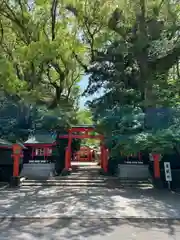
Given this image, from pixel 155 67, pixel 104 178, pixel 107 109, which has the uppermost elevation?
pixel 155 67

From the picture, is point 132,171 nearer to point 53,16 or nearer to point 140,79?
point 140,79

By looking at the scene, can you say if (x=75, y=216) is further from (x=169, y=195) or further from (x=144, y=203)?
(x=169, y=195)

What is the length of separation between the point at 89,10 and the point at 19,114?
8.31m

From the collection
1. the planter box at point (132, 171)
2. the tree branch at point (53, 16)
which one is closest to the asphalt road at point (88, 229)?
the planter box at point (132, 171)

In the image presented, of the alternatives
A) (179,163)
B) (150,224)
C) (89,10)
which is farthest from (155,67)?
(150,224)

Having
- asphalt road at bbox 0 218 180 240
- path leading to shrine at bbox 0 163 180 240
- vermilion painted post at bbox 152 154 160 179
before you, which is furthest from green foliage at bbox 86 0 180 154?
asphalt road at bbox 0 218 180 240

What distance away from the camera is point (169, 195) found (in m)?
10.3

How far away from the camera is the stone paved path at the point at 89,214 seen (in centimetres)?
571

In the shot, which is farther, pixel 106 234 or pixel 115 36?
pixel 115 36

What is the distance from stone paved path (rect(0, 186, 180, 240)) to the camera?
5711 mm

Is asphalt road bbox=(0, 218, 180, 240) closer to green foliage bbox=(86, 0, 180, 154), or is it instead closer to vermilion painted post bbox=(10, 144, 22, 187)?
green foliage bbox=(86, 0, 180, 154)

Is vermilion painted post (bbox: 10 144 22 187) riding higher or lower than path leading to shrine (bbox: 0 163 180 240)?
higher

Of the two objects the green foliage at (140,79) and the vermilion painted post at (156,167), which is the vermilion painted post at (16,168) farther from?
the vermilion painted post at (156,167)

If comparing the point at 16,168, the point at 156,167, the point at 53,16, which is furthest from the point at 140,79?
the point at 16,168
